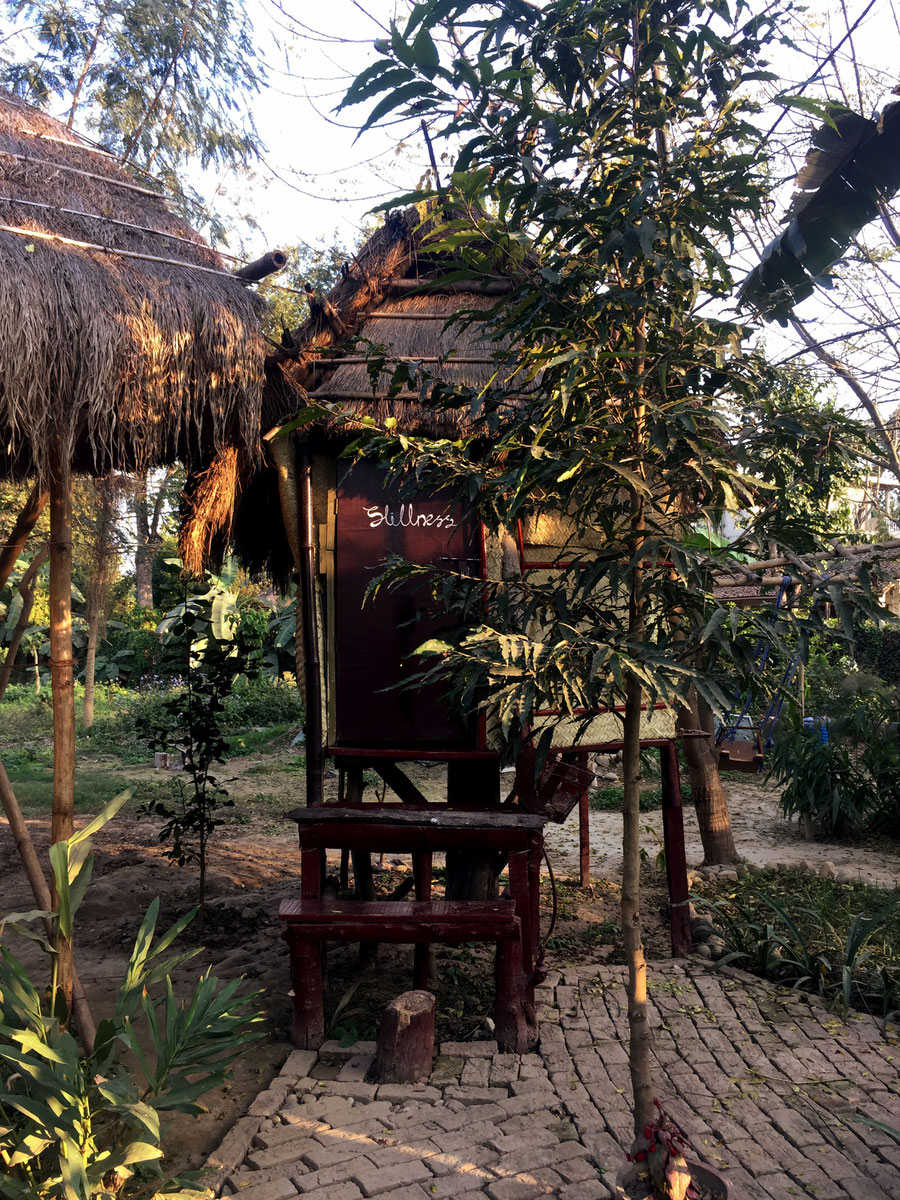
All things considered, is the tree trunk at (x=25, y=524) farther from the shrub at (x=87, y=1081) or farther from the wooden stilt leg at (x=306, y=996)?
the wooden stilt leg at (x=306, y=996)

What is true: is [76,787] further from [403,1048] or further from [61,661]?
[403,1048]

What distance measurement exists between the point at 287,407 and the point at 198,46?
10.1 meters

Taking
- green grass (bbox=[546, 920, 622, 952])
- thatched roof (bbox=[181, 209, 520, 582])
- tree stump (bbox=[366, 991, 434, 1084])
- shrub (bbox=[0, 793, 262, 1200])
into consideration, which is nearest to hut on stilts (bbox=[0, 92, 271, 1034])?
thatched roof (bbox=[181, 209, 520, 582])

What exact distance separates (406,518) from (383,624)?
1.89 ft

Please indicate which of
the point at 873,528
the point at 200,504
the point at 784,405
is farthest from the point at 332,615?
the point at 873,528

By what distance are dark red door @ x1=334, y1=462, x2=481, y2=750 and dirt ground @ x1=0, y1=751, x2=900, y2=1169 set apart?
4.02 ft

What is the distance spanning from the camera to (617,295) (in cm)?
238

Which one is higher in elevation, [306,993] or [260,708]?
[306,993]

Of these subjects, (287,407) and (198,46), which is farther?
(198,46)

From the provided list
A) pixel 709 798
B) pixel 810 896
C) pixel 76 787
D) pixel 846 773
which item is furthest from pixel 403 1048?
pixel 76 787

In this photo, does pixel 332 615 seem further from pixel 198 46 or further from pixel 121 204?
pixel 198 46

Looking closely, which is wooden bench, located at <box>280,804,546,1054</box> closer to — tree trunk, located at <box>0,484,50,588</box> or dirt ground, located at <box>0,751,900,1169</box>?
dirt ground, located at <box>0,751,900,1169</box>

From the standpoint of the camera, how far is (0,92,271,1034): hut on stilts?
354 cm

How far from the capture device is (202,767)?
5.46 metres
